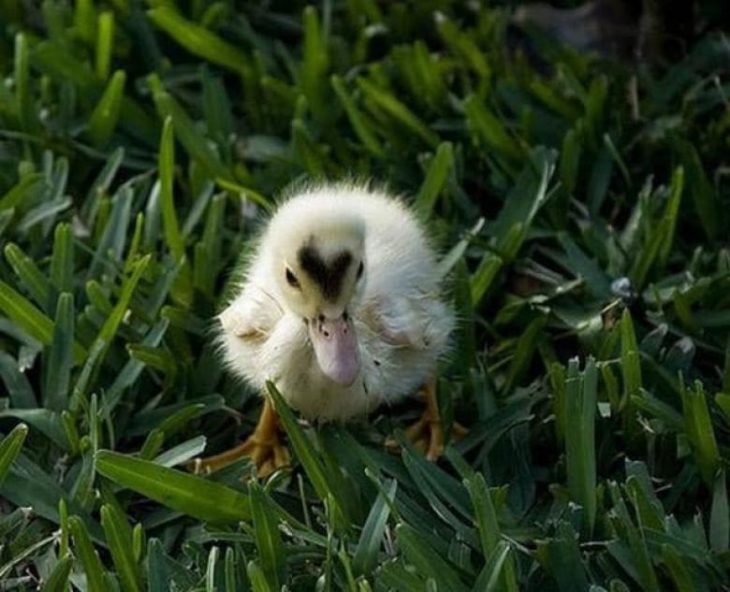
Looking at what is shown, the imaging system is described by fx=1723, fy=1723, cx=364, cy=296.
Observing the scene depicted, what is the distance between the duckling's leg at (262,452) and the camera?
2.56 meters

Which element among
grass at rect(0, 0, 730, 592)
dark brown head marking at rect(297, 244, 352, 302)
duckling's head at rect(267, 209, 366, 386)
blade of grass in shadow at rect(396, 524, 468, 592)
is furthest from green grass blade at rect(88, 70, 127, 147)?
blade of grass in shadow at rect(396, 524, 468, 592)

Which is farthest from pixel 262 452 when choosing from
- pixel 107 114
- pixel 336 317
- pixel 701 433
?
pixel 107 114

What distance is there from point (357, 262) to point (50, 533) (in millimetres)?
579

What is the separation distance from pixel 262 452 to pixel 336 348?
0.31 m

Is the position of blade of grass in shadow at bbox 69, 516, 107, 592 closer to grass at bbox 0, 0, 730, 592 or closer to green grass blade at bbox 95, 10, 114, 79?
grass at bbox 0, 0, 730, 592

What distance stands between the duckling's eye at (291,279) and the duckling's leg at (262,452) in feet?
0.91

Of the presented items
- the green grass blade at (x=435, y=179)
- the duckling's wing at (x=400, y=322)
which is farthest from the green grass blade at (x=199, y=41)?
the duckling's wing at (x=400, y=322)

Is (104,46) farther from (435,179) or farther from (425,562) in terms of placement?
(425,562)

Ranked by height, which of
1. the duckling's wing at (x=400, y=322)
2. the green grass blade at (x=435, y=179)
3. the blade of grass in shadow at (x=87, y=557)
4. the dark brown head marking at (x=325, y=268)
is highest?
the dark brown head marking at (x=325, y=268)

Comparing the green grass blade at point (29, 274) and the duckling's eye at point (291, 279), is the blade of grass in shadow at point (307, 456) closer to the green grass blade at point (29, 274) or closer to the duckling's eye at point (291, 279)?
the duckling's eye at point (291, 279)

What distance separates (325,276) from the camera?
2316 mm

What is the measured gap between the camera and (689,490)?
7.98ft

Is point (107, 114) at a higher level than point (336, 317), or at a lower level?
lower

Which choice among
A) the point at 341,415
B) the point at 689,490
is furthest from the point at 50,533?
the point at 689,490
